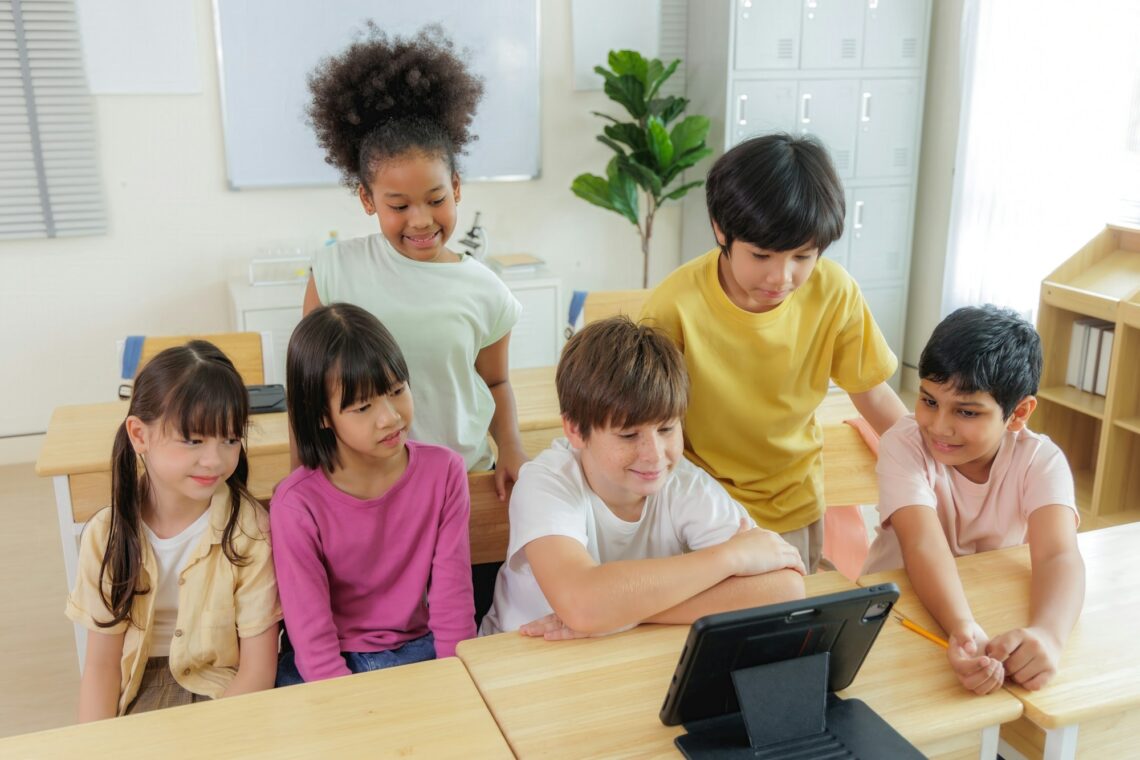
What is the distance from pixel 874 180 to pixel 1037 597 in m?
3.67

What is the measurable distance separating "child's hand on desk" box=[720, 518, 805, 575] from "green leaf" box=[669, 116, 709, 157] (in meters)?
3.18

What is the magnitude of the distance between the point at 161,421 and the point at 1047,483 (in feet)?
4.62

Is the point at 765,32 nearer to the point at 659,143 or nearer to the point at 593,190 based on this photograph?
the point at 659,143

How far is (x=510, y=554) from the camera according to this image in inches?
57.2

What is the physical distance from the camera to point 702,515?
148 cm

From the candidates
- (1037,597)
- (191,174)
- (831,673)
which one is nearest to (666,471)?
(831,673)

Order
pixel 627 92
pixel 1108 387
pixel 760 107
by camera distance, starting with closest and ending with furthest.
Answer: pixel 1108 387 < pixel 627 92 < pixel 760 107

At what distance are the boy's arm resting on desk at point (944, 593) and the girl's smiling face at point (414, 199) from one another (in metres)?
0.92

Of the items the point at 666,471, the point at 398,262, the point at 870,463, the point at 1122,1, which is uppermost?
the point at 1122,1

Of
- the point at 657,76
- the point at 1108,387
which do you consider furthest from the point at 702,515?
the point at 657,76

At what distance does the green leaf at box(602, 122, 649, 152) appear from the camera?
437cm

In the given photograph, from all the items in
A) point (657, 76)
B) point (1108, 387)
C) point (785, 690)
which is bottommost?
point (1108, 387)

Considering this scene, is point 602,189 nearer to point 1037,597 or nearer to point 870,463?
point 870,463

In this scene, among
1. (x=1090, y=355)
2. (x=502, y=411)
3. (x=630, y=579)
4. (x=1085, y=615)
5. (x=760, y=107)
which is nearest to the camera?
(x=630, y=579)
